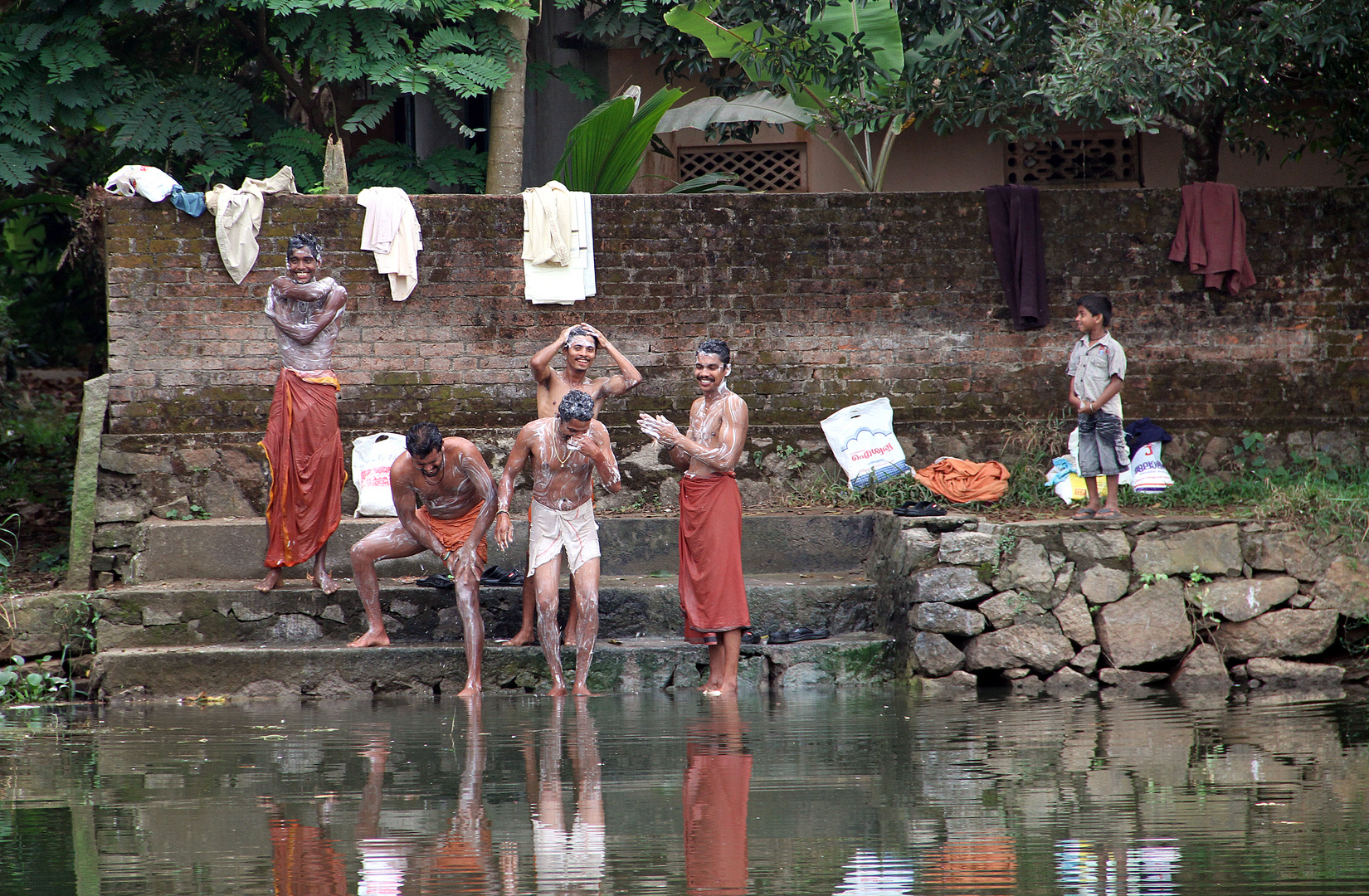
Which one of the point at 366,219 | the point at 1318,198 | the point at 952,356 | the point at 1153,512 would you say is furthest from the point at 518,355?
the point at 1318,198

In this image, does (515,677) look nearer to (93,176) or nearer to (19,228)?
(93,176)

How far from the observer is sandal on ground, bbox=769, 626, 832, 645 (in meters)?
8.35

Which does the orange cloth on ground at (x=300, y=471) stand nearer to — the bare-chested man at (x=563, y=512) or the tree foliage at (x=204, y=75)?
the bare-chested man at (x=563, y=512)

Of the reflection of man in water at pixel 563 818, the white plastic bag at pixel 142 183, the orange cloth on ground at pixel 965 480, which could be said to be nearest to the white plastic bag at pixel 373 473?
the white plastic bag at pixel 142 183

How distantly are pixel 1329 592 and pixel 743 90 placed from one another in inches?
243

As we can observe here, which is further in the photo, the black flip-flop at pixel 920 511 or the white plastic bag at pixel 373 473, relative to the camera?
the white plastic bag at pixel 373 473

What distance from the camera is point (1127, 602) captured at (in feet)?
27.9

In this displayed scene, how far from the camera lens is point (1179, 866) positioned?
4035 mm

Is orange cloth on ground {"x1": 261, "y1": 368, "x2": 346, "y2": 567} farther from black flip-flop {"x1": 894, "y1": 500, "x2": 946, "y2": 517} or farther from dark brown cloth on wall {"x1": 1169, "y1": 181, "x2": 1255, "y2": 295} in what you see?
dark brown cloth on wall {"x1": 1169, "y1": 181, "x2": 1255, "y2": 295}

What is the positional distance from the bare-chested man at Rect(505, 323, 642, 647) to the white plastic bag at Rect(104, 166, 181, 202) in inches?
121

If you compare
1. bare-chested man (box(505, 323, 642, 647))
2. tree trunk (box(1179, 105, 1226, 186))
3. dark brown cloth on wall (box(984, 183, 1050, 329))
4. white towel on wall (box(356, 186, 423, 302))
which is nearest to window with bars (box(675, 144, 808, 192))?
dark brown cloth on wall (box(984, 183, 1050, 329))

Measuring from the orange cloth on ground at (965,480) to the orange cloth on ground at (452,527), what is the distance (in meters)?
3.22

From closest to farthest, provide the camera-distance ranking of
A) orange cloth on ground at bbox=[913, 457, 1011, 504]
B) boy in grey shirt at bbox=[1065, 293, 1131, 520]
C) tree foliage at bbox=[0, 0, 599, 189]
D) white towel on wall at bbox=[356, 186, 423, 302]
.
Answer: boy in grey shirt at bbox=[1065, 293, 1131, 520]
orange cloth on ground at bbox=[913, 457, 1011, 504]
white towel on wall at bbox=[356, 186, 423, 302]
tree foliage at bbox=[0, 0, 599, 189]

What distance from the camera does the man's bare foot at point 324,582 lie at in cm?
845
